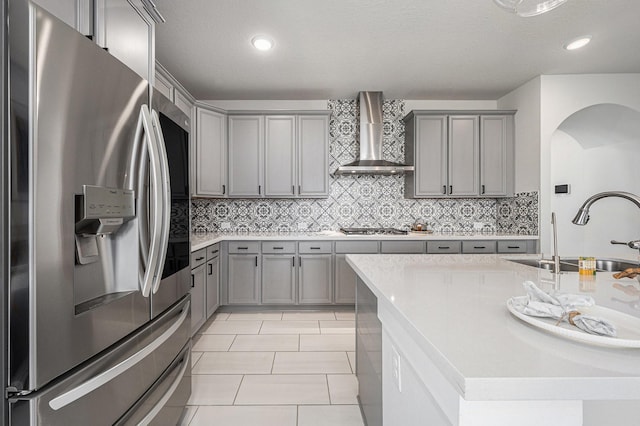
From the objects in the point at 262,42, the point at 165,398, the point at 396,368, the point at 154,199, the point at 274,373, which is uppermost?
the point at 262,42

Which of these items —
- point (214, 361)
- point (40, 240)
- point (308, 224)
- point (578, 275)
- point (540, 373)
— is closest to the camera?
point (540, 373)

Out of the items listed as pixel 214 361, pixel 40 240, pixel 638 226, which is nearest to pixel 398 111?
pixel 638 226

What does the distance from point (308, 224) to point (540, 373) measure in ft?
12.6

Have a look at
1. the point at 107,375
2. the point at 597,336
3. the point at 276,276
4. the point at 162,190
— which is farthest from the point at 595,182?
the point at 107,375

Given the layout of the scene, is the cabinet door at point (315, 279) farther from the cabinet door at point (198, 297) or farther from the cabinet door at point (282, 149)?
the cabinet door at point (198, 297)

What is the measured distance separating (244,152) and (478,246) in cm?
291

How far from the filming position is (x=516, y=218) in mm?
4004

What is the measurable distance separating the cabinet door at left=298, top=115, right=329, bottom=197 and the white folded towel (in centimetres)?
322

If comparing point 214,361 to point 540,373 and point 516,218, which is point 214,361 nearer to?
point 540,373

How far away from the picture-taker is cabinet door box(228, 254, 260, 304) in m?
3.74

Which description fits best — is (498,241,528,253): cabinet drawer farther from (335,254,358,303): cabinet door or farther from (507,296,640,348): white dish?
(507,296,640,348): white dish

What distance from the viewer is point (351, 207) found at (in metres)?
4.36

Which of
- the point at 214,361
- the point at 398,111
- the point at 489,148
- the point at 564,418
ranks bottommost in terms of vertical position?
the point at 214,361

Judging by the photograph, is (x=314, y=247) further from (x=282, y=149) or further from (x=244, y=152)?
(x=244, y=152)
